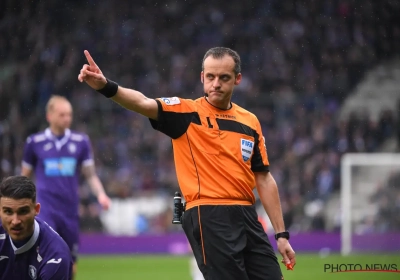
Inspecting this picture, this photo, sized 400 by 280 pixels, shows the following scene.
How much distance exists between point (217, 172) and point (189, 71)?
1840 centimetres

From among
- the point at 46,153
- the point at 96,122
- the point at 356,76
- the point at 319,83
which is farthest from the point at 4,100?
the point at 46,153

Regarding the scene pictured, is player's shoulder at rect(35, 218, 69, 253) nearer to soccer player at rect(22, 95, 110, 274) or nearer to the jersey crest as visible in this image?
the jersey crest

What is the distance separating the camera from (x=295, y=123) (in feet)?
69.1

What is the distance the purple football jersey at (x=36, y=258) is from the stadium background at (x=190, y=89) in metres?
10.3

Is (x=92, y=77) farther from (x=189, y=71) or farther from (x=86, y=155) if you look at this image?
(x=189, y=71)

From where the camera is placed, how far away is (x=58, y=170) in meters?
8.80

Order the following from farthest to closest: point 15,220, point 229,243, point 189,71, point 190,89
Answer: point 189,71 → point 190,89 → point 229,243 → point 15,220

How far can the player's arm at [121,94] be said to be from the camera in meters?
4.70

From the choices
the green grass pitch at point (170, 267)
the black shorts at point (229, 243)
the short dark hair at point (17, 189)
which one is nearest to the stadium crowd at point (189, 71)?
the green grass pitch at point (170, 267)

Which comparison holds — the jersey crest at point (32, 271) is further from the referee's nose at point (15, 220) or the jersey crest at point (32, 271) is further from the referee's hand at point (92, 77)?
the referee's hand at point (92, 77)

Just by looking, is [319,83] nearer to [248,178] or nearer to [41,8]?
[41,8]

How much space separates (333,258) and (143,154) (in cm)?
643

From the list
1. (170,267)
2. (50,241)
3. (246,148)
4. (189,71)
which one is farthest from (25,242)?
(189,71)

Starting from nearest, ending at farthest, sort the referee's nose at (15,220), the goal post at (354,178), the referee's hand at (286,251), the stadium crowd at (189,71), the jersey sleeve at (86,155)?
the referee's nose at (15,220) < the referee's hand at (286,251) < the jersey sleeve at (86,155) < the goal post at (354,178) < the stadium crowd at (189,71)
